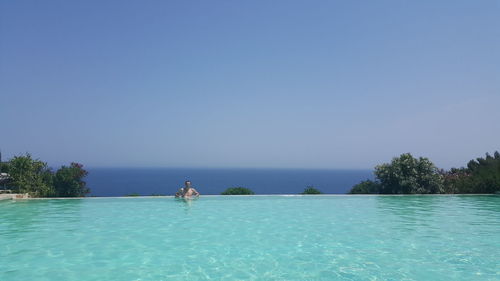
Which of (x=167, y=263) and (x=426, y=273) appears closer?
(x=426, y=273)

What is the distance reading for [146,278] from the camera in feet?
21.2

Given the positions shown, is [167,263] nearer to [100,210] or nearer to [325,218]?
[325,218]

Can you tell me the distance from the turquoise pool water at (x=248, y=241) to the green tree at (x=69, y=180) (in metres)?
3.41

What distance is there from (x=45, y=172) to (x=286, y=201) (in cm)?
1176

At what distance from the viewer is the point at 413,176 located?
714 inches

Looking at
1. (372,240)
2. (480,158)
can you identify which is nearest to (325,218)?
(372,240)

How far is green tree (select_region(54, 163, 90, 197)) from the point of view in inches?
721

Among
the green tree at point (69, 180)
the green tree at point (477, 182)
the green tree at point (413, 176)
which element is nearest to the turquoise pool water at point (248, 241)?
the green tree at point (413, 176)

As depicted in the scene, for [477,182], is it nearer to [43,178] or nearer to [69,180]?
[69,180]

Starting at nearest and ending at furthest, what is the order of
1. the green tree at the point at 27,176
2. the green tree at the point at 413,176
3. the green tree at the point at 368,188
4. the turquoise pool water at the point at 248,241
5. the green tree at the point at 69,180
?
1. the turquoise pool water at the point at 248,241
2. the green tree at the point at 27,176
3. the green tree at the point at 413,176
4. the green tree at the point at 69,180
5. the green tree at the point at 368,188

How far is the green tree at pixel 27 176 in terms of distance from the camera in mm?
16344

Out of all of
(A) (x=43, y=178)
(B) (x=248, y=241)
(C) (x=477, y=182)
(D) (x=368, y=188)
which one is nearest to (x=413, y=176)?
(D) (x=368, y=188)

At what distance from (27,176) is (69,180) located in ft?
6.76

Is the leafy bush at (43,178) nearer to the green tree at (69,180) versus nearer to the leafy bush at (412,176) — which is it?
the green tree at (69,180)
